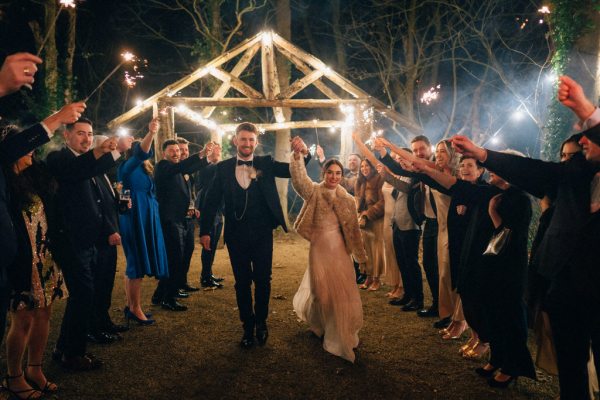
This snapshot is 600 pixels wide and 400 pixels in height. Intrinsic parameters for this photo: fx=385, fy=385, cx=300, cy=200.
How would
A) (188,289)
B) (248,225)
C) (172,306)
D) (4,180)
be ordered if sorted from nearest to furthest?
(4,180)
(248,225)
(172,306)
(188,289)

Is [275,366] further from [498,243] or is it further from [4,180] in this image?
[4,180]

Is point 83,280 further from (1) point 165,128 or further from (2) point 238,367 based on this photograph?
(1) point 165,128

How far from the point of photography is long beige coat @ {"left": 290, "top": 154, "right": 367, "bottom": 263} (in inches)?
168

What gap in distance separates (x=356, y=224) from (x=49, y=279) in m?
2.93

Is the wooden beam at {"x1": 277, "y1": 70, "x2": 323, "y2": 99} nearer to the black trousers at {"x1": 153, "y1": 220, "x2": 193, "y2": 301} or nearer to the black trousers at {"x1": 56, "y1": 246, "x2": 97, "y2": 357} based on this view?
the black trousers at {"x1": 153, "y1": 220, "x2": 193, "y2": 301}

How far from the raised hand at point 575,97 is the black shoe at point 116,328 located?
4.86 m

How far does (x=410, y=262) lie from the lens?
5.63 metres

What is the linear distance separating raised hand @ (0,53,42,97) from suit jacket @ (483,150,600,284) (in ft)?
9.61

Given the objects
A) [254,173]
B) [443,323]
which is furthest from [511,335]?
[254,173]

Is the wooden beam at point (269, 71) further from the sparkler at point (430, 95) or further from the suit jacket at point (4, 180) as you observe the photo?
the sparkler at point (430, 95)

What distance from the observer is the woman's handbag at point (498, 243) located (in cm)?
331

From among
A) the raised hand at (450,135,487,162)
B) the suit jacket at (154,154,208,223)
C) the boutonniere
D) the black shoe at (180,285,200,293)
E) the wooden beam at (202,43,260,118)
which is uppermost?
the wooden beam at (202,43,260,118)

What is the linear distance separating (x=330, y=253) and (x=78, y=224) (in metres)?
2.49

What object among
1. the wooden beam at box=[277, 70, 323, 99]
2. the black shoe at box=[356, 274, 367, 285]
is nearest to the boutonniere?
the black shoe at box=[356, 274, 367, 285]
